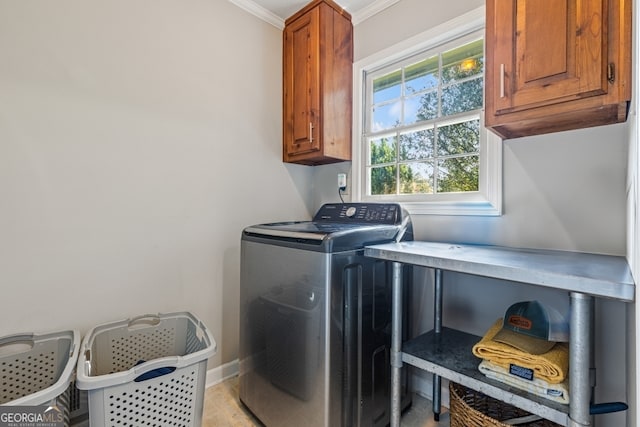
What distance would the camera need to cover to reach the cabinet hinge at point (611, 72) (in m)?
1.02

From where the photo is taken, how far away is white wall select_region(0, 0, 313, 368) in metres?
1.38

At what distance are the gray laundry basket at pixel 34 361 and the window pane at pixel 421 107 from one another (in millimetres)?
2232

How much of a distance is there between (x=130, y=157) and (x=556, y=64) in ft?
6.62

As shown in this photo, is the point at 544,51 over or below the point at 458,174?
over

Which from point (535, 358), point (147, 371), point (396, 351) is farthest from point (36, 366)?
point (535, 358)

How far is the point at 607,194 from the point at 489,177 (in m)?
0.47

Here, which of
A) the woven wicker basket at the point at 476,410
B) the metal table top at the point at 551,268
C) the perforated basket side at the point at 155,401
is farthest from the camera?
the woven wicker basket at the point at 476,410

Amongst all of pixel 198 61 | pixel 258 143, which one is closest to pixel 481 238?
pixel 258 143

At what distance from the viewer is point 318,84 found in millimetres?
2102

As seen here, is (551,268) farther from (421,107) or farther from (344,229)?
(421,107)

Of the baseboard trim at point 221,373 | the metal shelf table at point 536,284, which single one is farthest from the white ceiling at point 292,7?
the baseboard trim at point 221,373

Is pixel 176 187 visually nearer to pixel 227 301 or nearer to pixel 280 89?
pixel 227 301

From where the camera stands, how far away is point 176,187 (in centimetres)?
183

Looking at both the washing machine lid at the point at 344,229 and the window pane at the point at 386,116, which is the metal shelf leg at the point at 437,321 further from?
the window pane at the point at 386,116
